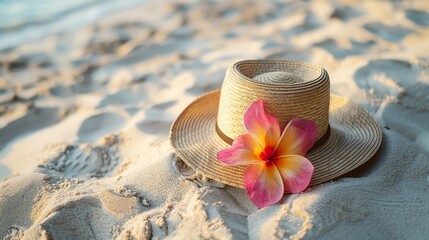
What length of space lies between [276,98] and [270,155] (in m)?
0.23

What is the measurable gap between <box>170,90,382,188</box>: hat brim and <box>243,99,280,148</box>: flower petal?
174 millimetres

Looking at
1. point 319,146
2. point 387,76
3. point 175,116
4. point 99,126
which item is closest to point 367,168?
point 319,146

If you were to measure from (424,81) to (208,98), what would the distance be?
4.68 feet

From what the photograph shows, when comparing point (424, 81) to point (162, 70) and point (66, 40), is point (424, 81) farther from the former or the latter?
point (66, 40)

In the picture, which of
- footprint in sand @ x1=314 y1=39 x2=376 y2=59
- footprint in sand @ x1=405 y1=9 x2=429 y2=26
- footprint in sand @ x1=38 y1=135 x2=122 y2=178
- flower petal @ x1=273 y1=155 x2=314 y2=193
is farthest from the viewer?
footprint in sand @ x1=405 y1=9 x2=429 y2=26

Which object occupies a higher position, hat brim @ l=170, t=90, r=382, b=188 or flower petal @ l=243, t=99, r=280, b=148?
flower petal @ l=243, t=99, r=280, b=148

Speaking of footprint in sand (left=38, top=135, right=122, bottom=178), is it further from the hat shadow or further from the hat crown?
the hat shadow

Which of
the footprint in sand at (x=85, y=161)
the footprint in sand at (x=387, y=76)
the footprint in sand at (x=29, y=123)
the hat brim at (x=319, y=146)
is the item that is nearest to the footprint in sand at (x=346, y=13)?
the footprint in sand at (x=387, y=76)

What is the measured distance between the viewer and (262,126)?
1.58 metres

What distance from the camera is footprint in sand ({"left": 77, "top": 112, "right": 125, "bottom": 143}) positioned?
254cm

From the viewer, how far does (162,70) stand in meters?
3.32

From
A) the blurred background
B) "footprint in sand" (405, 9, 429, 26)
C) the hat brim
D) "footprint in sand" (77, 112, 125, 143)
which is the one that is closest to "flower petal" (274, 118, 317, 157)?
the hat brim

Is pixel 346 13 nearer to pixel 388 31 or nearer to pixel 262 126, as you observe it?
pixel 388 31

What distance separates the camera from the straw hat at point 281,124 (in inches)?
64.2
